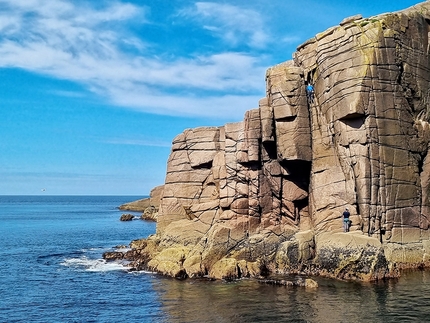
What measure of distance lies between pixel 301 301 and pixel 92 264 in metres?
26.9

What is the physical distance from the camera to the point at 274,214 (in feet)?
150

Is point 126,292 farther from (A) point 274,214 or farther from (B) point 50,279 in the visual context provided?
(A) point 274,214

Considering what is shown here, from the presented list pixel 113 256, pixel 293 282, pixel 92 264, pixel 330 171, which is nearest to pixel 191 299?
pixel 293 282

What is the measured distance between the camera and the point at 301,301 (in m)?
33.1

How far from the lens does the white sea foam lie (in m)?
49.3

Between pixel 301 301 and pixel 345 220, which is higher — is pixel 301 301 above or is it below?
below

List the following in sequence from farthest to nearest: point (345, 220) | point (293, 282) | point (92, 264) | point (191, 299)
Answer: point (92, 264) → point (345, 220) → point (293, 282) → point (191, 299)

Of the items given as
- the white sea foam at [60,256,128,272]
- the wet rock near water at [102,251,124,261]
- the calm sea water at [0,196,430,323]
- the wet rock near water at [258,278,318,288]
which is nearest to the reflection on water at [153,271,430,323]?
the calm sea water at [0,196,430,323]

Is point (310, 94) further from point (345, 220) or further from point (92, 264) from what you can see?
point (92, 264)

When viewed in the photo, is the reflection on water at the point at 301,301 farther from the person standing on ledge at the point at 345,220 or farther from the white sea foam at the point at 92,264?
the white sea foam at the point at 92,264

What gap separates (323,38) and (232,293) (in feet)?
76.9

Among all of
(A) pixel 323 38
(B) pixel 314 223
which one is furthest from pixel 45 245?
(A) pixel 323 38

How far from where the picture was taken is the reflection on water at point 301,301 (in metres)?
29.9

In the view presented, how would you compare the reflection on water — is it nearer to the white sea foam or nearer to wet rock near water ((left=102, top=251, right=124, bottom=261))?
the white sea foam
